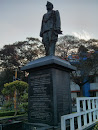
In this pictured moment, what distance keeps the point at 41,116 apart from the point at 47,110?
1.26ft

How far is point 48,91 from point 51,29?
295 centimetres

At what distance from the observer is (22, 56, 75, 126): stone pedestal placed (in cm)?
534

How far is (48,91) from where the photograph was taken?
218 inches

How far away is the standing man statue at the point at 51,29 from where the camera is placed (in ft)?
22.0

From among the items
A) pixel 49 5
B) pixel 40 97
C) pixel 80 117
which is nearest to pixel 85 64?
pixel 49 5

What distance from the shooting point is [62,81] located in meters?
6.07

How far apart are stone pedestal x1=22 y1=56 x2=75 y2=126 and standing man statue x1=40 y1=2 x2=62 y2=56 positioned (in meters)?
1.04

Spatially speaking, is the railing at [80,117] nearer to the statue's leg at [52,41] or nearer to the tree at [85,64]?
the statue's leg at [52,41]

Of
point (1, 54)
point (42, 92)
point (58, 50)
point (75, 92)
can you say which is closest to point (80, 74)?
point (58, 50)

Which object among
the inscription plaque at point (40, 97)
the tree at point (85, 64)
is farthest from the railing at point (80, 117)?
the tree at point (85, 64)

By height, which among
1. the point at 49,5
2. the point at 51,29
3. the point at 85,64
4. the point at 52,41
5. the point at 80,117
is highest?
the point at 49,5

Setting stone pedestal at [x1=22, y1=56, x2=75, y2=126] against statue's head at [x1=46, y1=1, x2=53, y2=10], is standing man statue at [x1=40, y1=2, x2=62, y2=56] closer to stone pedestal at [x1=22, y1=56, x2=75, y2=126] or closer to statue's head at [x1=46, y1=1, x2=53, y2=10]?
statue's head at [x1=46, y1=1, x2=53, y2=10]

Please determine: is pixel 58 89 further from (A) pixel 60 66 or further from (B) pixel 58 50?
(B) pixel 58 50

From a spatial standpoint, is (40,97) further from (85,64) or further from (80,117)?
(85,64)
